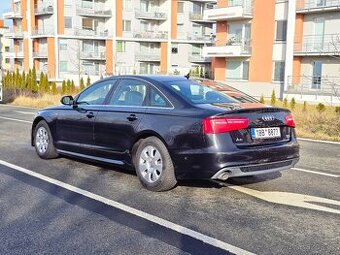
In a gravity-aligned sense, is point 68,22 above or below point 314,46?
above

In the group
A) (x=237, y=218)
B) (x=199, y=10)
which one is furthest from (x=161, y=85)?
(x=199, y=10)

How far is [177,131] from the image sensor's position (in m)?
6.02

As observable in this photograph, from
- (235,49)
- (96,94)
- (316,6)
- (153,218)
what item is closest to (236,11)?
(235,49)

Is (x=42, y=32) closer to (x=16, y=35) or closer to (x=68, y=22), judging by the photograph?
(x=68, y=22)

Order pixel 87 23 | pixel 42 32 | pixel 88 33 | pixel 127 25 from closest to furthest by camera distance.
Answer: pixel 88 33 → pixel 42 32 → pixel 87 23 → pixel 127 25

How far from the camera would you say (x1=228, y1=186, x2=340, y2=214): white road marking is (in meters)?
5.63

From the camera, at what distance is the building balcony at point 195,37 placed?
229 ft

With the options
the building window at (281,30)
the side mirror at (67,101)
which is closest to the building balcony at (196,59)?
the building window at (281,30)

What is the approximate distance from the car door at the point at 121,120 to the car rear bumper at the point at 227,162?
3.15 ft

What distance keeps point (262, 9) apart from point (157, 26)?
103 feet

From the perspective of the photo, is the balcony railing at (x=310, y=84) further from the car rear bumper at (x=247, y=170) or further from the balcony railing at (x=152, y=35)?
the balcony railing at (x=152, y=35)

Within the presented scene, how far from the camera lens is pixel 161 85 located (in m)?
6.63

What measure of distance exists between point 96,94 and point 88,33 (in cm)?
5787

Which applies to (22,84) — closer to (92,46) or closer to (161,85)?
(92,46)
